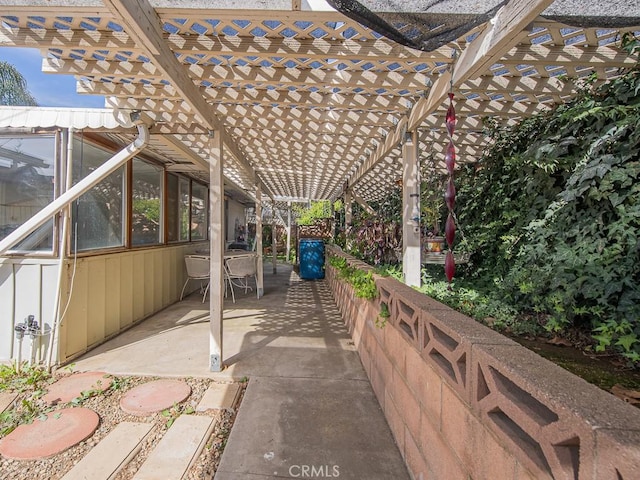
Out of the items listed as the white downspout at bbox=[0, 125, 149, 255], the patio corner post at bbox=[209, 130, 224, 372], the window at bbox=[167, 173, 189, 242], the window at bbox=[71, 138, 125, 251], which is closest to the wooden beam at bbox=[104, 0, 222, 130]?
the patio corner post at bbox=[209, 130, 224, 372]

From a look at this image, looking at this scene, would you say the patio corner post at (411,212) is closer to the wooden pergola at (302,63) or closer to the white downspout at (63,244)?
the wooden pergola at (302,63)

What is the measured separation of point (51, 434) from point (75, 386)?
2.14 ft

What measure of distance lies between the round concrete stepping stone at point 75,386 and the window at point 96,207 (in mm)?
1238

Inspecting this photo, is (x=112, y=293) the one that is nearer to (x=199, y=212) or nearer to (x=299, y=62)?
(x=299, y=62)

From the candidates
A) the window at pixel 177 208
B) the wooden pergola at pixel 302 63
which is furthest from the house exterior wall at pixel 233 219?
the wooden pergola at pixel 302 63

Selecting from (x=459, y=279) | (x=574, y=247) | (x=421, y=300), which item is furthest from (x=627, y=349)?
(x=459, y=279)

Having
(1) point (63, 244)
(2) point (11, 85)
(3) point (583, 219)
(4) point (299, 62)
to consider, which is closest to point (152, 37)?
(4) point (299, 62)

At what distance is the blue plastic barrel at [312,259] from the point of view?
8.48 m

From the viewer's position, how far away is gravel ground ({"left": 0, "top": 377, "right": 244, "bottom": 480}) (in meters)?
1.77

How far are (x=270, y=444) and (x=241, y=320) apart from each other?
111 inches

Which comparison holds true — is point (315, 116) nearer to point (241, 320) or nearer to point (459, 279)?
point (459, 279)

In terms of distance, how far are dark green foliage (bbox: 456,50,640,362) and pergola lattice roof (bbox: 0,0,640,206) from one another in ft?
1.37

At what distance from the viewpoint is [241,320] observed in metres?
4.64

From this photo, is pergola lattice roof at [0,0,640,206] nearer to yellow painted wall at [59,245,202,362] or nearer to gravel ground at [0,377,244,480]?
yellow painted wall at [59,245,202,362]
